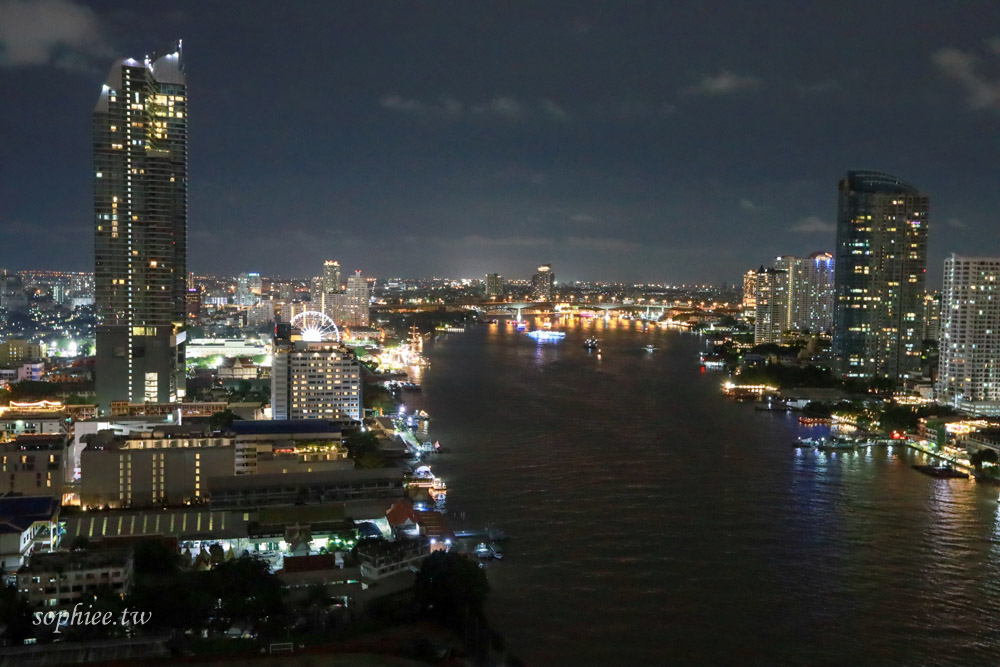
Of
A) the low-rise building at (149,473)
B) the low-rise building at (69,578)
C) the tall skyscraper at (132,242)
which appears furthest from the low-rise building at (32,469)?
the tall skyscraper at (132,242)

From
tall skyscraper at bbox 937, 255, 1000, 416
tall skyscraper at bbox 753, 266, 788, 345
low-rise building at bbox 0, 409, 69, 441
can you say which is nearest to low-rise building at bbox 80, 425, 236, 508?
low-rise building at bbox 0, 409, 69, 441

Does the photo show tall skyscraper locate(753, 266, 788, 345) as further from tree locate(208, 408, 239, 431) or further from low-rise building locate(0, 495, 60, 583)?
low-rise building locate(0, 495, 60, 583)

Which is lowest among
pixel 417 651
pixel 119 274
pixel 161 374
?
pixel 417 651

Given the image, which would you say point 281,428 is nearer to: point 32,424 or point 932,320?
point 32,424

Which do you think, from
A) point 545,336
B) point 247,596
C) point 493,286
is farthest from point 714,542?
point 493,286

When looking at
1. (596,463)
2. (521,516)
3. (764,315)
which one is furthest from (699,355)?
(521,516)

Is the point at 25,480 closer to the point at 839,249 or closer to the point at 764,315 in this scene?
the point at 839,249
